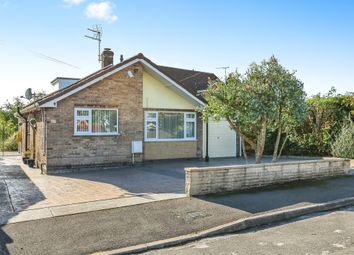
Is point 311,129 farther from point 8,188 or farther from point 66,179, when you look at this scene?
point 8,188

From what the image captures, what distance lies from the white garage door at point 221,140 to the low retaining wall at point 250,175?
757 centimetres

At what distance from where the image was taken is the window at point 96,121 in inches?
575

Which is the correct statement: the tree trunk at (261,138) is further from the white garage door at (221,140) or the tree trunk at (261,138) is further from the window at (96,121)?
the white garage door at (221,140)

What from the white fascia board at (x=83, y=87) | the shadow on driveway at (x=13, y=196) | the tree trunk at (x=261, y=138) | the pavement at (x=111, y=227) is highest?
the white fascia board at (x=83, y=87)

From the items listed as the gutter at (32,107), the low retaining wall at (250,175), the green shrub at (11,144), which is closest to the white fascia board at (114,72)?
the gutter at (32,107)

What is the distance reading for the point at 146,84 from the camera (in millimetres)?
16641

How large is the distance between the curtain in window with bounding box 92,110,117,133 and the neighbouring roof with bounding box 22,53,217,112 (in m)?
1.50

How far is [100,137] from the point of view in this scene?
49.1ft

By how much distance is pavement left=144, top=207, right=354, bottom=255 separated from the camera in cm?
552

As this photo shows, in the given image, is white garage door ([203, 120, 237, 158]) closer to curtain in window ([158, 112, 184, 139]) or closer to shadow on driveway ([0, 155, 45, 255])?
curtain in window ([158, 112, 184, 139])

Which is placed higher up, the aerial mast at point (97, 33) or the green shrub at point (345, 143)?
the aerial mast at point (97, 33)

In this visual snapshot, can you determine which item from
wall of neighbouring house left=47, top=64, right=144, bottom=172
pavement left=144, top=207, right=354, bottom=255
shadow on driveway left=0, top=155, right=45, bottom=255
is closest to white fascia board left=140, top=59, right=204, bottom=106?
wall of neighbouring house left=47, top=64, right=144, bottom=172

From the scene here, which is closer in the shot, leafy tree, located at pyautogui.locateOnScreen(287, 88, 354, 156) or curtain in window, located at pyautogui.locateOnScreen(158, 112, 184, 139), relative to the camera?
curtain in window, located at pyautogui.locateOnScreen(158, 112, 184, 139)

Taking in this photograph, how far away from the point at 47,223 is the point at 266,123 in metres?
7.38
